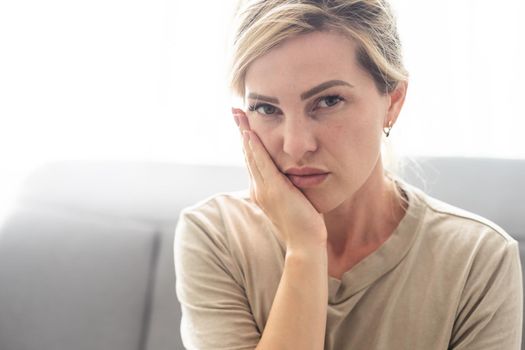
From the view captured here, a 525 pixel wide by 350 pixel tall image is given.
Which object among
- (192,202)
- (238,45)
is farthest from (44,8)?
(238,45)

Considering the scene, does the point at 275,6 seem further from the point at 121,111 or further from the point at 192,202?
the point at 121,111

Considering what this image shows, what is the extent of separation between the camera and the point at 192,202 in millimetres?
1505

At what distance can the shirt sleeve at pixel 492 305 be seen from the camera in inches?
37.7

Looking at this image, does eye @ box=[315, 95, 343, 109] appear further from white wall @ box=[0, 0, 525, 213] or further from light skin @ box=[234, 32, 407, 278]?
white wall @ box=[0, 0, 525, 213]

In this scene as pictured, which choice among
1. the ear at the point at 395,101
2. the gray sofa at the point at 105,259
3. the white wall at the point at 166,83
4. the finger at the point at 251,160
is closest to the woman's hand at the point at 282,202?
the finger at the point at 251,160

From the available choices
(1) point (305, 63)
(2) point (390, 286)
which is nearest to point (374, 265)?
(2) point (390, 286)

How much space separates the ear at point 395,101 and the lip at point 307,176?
0.17 meters

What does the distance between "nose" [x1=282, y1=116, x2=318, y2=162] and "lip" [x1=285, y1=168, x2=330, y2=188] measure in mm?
47

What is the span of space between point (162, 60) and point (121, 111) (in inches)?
8.1

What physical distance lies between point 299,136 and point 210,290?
34cm

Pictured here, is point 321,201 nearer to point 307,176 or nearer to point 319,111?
point 307,176

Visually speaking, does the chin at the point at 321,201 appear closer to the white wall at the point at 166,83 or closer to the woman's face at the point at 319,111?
the woman's face at the point at 319,111

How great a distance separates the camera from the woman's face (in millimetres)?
914

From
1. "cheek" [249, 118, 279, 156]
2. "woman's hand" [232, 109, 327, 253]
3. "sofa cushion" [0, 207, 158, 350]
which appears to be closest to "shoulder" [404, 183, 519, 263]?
"woman's hand" [232, 109, 327, 253]
